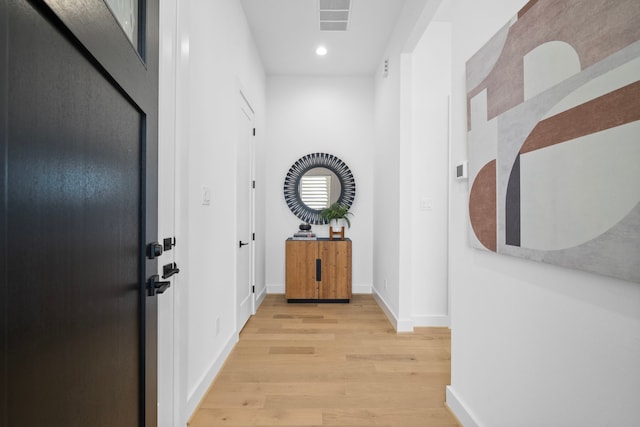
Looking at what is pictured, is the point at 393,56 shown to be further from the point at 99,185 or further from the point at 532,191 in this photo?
the point at 99,185

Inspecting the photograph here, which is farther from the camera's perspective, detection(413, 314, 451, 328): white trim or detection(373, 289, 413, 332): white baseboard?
detection(413, 314, 451, 328): white trim

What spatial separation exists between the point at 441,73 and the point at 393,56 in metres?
0.49

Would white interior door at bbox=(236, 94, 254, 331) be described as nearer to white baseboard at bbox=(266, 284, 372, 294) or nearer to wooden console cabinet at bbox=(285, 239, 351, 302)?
wooden console cabinet at bbox=(285, 239, 351, 302)

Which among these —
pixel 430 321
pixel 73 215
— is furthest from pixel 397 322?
pixel 73 215

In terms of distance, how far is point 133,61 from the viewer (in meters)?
0.86

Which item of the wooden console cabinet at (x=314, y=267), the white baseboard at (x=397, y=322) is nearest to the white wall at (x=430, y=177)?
the white baseboard at (x=397, y=322)

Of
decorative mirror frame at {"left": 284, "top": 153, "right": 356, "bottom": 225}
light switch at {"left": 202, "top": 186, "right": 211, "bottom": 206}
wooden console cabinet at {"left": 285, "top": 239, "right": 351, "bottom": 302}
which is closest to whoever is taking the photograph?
light switch at {"left": 202, "top": 186, "right": 211, "bottom": 206}

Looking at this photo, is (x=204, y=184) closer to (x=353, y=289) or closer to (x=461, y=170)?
(x=461, y=170)

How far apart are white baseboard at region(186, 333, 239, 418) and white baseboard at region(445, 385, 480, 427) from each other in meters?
1.37

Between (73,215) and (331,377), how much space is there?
75.6 inches

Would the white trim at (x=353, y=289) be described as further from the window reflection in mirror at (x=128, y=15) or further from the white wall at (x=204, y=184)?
the window reflection in mirror at (x=128, y=15)

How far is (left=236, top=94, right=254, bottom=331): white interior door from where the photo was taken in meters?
2.87

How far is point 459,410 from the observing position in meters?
1.70

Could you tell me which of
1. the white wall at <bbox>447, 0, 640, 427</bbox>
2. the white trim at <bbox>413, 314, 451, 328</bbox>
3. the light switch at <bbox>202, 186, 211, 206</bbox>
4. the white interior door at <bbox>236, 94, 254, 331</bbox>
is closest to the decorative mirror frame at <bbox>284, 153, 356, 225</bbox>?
the white interior door at <bbox>236, 94, 254, 331</bbox>
